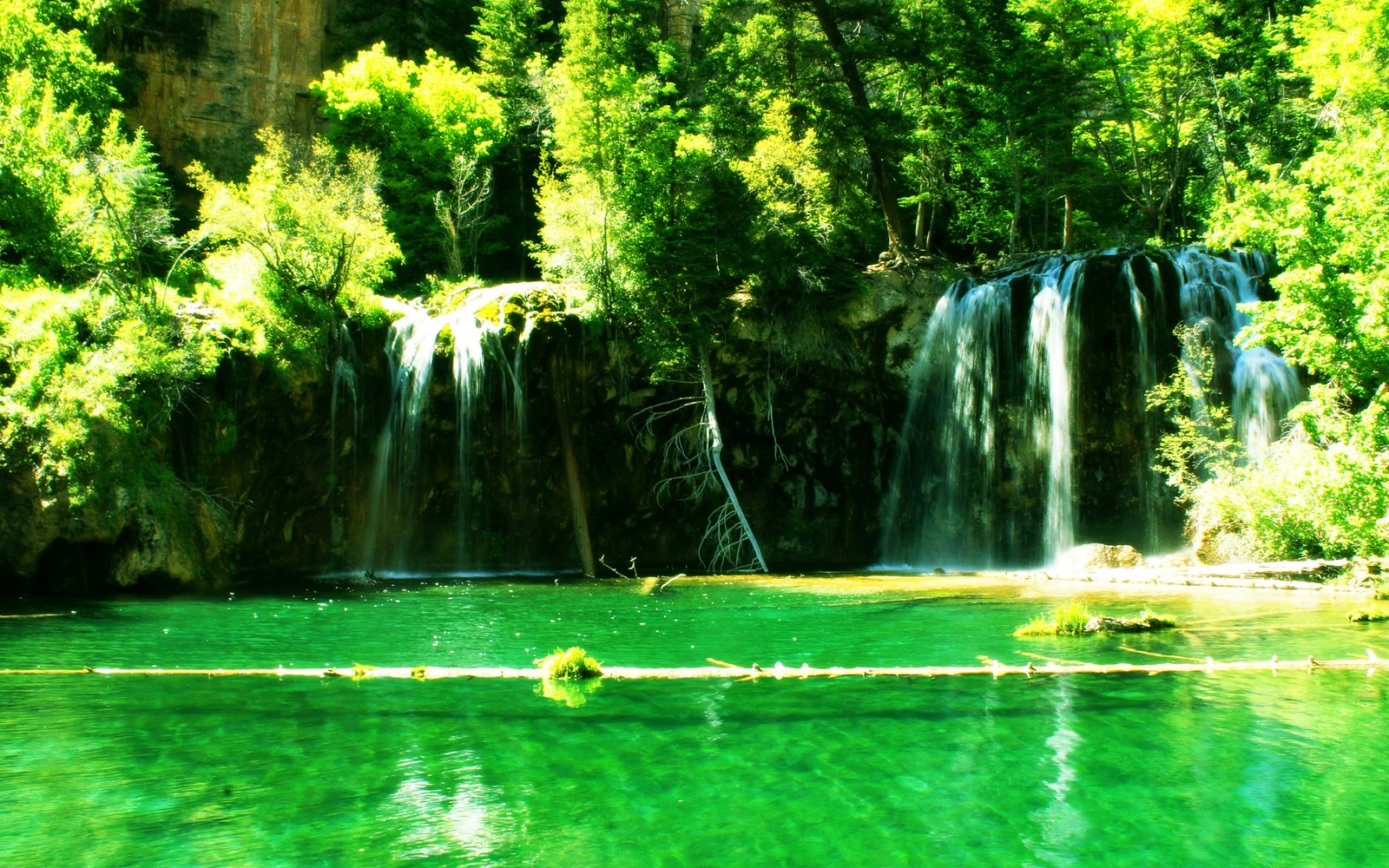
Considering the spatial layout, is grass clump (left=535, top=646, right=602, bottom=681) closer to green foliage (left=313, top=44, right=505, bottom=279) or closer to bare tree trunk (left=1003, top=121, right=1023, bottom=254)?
green foliage (left=313, top=44, right=505, bottom=279)

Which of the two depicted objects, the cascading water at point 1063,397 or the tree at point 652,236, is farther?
the tree at point 652,236

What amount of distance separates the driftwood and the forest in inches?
289

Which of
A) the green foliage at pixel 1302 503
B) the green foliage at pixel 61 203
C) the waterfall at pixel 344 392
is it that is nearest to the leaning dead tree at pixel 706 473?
the waterfall at pixel 344 392

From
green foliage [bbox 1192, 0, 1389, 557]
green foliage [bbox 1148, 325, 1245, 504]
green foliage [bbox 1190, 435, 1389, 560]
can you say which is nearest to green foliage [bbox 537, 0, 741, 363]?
green foliage [bbox 1148, 325, 1245, 504]

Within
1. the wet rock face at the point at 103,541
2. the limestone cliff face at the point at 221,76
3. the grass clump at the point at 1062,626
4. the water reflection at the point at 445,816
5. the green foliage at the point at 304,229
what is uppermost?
the limestone cliff face at the point at 221,76

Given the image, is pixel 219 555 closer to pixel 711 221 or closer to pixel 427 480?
pixel 427 480

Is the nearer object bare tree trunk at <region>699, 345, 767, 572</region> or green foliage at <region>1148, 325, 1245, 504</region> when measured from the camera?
green foliage at <region>1148, 325, 1245, 504</region>

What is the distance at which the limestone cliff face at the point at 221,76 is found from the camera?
35.7 metres

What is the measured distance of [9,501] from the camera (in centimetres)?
1766

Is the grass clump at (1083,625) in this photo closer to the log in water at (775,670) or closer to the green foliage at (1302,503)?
the log in water at (775,670)

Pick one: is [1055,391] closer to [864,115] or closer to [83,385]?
[864,115]

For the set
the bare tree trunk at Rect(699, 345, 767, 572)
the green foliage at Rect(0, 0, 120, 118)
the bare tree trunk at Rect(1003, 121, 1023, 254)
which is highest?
the green foliage at Rect(0, 0, 120, 118)

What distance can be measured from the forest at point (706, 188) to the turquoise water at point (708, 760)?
22.0 ft

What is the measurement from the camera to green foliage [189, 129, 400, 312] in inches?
864
